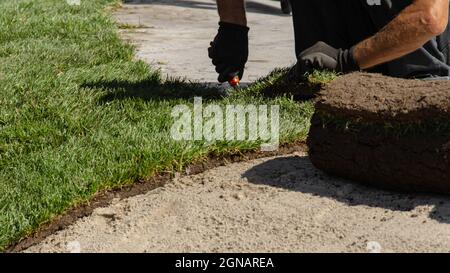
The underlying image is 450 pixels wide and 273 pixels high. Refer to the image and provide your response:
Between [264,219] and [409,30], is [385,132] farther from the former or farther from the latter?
[409,30]

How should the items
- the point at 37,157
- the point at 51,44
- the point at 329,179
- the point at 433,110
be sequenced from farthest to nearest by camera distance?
the point at 51,44, the point at 37,157, the point at 329,179, the point at 433,110

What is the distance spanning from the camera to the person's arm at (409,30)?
3.58 metres

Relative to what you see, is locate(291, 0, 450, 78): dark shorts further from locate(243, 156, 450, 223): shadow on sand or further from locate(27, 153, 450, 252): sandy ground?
locate(27, 153, 450, 252): sandy ground

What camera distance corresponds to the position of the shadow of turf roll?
3004mm

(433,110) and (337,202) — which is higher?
(433,110)

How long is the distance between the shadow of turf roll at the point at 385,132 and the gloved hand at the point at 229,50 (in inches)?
49.5

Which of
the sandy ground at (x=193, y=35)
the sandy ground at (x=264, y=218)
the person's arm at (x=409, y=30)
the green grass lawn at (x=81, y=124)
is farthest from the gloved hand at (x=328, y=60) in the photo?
the sandy ground at (x=193, y=35)

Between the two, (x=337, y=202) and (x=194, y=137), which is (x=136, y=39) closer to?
(x=194, y=137)

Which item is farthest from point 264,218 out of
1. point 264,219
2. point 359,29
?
point 359,29

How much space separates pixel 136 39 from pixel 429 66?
3.33 m

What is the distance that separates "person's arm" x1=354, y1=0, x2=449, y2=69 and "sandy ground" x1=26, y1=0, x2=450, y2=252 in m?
0.60

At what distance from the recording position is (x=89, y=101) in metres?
4.31

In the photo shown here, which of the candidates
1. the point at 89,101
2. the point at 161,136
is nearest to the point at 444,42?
the point at 161,136

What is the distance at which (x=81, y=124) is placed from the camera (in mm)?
4008
